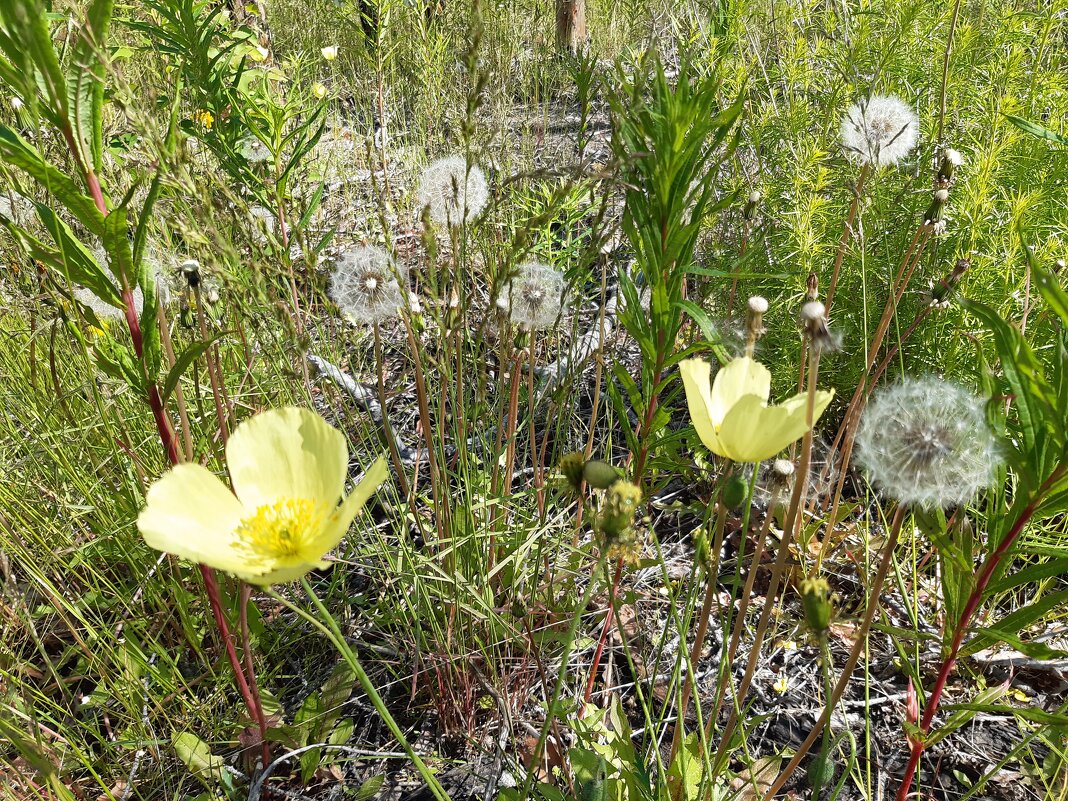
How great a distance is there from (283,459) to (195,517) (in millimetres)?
147

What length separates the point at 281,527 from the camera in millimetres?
1041

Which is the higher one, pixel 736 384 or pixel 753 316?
pixel 753 316

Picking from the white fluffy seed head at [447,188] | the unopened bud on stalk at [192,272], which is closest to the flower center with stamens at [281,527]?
the unopened bud on stalk at [192,272]

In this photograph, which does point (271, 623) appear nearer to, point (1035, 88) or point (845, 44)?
point (845, 44)

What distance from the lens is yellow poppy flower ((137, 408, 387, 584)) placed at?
93 cm

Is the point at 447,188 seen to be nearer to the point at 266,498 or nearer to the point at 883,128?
the point at 883,128

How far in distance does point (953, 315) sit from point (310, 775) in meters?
2.03

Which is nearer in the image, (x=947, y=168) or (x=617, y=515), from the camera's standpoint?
(x=617, y=515)

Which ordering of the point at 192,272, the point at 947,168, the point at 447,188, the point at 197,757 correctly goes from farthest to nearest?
the point at 447,188 → the point at 947,168 → the point at 197,757 → the point at 192,272

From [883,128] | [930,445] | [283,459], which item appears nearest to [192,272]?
[283,459]

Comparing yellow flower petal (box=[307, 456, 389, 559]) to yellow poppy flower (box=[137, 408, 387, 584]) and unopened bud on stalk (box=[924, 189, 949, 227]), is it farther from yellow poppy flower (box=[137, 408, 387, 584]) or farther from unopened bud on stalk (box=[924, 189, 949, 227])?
unopened bud on stalk (box=[924, 189, 949, 227])

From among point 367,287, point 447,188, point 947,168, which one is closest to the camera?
point 947,168

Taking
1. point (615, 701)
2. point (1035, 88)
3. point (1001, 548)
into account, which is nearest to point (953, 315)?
point (1035, 88)

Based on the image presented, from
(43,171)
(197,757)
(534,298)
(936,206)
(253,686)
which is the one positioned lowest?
(197,757)
